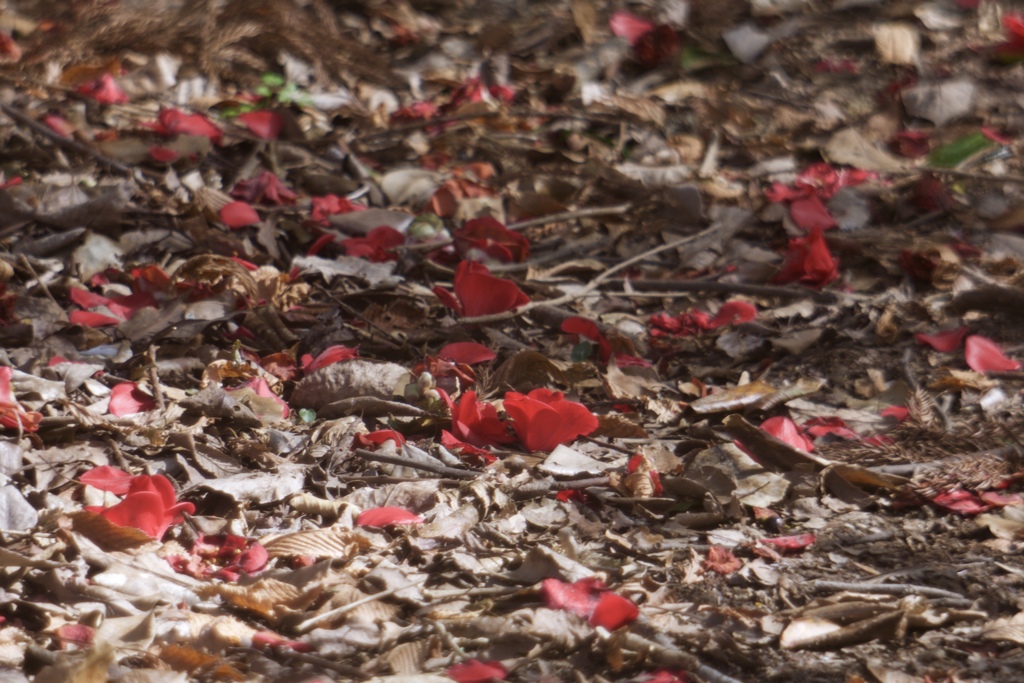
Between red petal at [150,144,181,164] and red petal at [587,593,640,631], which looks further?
red petal at [150,144,181,164]

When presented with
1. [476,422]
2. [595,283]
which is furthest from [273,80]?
[476,422]

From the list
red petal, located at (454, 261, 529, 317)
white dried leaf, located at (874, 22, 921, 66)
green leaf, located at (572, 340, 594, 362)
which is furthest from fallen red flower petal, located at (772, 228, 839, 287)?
white dried leaf, located at (874, 22, 921, 66)

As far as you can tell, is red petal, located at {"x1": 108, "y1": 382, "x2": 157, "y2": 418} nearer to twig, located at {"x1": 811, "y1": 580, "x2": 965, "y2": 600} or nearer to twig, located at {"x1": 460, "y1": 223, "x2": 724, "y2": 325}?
twig, located at {"x1": 460, "y1": 223, "x2": 724, "y2": 325}

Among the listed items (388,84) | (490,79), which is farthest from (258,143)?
(490,79)

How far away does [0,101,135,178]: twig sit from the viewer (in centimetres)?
270

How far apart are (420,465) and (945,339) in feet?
4.16

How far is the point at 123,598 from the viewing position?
1.39 meters

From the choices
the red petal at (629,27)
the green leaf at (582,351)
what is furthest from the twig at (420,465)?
the red petal at (629,27)

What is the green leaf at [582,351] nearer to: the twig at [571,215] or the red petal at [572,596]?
the twig at [571,215]

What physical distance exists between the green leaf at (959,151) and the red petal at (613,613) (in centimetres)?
218

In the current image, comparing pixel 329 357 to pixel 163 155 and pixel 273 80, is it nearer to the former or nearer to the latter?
pixel 163 155

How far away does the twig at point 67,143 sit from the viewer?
2703 millimetres

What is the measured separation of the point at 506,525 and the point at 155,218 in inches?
56.1

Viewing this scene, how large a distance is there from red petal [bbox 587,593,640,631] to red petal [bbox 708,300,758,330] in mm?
1131
